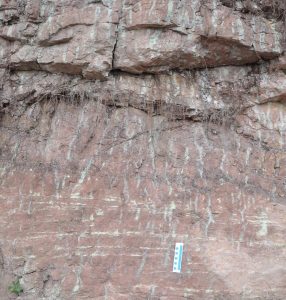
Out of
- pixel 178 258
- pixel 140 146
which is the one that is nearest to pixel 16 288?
pixel 178 258

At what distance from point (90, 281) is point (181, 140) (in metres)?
1.50

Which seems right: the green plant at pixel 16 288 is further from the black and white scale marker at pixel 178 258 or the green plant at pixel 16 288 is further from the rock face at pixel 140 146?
the black and white scale marker at pixel 178 258

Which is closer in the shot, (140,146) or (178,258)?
(178,258)

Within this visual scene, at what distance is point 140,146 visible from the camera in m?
4.61

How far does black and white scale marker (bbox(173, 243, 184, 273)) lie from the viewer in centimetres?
409

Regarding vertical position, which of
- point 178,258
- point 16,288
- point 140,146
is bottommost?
point 16,288

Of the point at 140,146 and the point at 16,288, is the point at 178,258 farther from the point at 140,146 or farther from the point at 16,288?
the point at 16,288

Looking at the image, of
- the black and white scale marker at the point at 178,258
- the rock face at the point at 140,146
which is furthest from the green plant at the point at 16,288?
the black and white scale marker at the point at 178,258

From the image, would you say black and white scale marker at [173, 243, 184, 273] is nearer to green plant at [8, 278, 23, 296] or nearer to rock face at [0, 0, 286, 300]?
rock face at [0, 0, 286, 300]

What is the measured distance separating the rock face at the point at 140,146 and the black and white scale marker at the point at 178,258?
58 mm

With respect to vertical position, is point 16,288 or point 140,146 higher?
point 140,146

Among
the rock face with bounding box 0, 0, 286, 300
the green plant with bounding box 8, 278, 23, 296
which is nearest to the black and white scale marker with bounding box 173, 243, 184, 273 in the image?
the rock face with bounding box 0, 0, 286, 300

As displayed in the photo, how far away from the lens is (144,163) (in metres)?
4.55

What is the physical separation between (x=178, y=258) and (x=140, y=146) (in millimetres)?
1091
